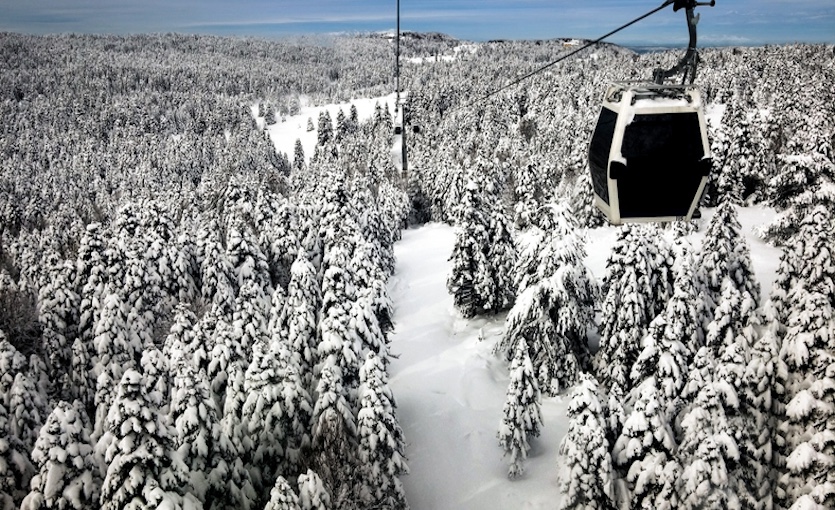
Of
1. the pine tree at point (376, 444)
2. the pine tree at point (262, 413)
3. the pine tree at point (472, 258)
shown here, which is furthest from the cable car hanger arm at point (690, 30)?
the pine tree at point (472, 258)

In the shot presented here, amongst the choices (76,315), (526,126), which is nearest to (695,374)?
(76,315)

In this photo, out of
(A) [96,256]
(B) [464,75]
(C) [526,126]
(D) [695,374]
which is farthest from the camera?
(B) [464,75]

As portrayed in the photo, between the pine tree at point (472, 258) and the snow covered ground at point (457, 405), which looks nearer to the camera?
the snow covered ground at point (457, 405)

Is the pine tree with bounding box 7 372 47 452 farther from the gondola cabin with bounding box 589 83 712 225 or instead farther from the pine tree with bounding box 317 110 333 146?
the pine tree with bounding box 317 110 333 146

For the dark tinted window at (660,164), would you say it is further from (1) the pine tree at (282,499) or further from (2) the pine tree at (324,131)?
(2) the pine tree at (324,131)

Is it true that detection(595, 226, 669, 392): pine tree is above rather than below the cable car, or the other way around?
below

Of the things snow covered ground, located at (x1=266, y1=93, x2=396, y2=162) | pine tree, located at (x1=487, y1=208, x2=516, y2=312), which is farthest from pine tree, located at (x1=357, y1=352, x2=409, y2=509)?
snow covered ground, located at (x1=266, y1=93, x2=396, y2=162)

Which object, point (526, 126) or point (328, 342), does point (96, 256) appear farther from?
point (526, 126)
